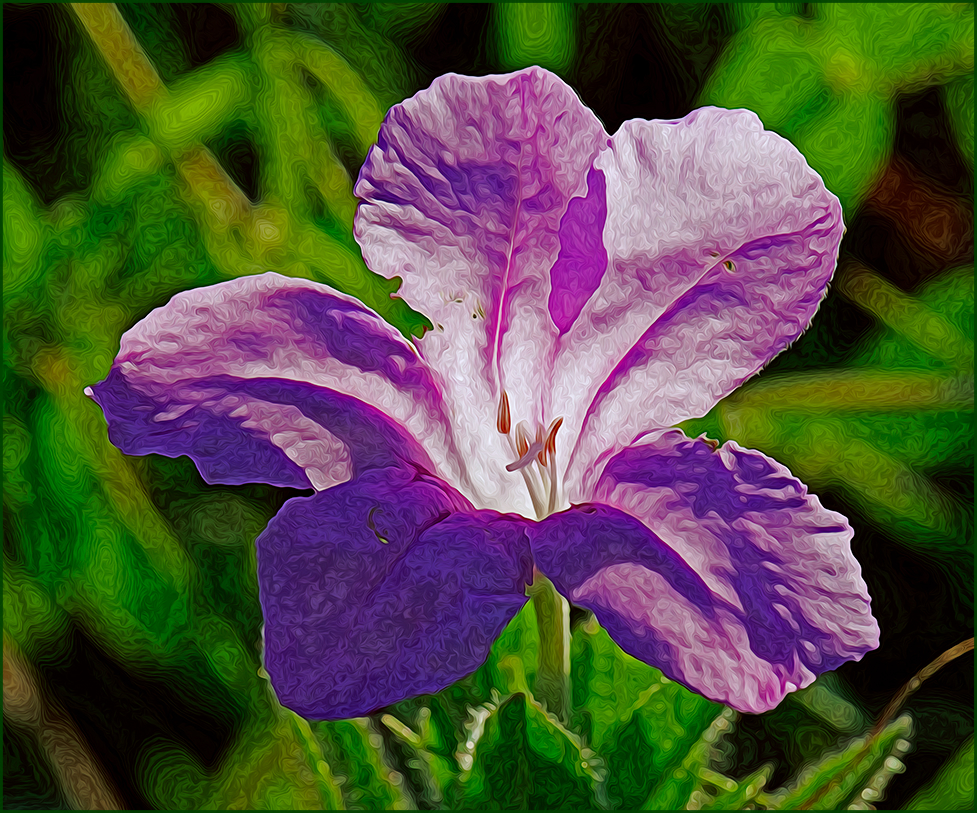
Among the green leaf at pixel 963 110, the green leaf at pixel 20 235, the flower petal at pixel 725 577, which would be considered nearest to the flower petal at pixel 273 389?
the flower petal at pixel 725 577

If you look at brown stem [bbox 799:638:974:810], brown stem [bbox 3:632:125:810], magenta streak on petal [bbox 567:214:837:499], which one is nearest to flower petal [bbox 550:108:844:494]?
magenta streak on petal [bbox 567:214:837:499]

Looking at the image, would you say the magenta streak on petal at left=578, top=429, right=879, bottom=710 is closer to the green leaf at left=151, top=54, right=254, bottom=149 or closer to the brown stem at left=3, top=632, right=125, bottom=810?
the brown stem at left=3, top=632, right=125, bottom=810

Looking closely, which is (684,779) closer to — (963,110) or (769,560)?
(769,560)

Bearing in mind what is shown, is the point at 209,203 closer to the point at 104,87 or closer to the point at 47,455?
the point at 104,87

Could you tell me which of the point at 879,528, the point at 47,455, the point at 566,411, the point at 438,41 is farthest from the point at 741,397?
the point at 47,455

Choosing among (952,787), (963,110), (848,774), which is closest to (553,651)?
(848,774)

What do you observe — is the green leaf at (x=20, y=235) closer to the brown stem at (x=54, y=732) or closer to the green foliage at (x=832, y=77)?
the brown stem at (x=54, y=732)
